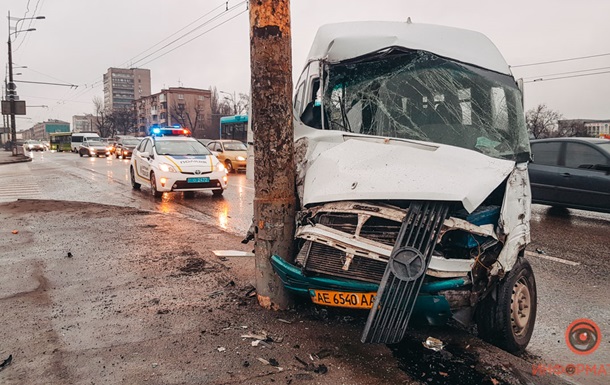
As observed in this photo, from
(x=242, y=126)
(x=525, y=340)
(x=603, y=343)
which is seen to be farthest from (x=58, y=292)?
(x=242, y=126)

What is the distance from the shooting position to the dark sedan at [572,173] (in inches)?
326

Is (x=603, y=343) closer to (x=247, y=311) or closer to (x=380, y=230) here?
(x=380, y=230)

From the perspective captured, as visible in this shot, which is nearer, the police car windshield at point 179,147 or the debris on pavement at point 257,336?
the debris on pavement at point 257,336

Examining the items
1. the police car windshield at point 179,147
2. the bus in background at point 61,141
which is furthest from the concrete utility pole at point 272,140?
the bus in background at point 61,141

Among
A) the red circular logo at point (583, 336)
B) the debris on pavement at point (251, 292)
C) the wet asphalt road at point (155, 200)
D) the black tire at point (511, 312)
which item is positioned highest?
the black tire at point (511, 312)

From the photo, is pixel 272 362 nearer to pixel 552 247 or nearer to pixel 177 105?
pixel 552 247

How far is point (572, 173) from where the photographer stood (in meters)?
8.77

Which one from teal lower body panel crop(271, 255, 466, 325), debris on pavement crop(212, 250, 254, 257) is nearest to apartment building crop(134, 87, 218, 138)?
debris on pavement crop(212, 250, 254, 257)

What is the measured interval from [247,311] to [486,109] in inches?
118

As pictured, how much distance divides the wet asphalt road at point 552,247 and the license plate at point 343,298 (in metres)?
1.48

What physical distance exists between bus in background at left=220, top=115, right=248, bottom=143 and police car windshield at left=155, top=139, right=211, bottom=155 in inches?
602

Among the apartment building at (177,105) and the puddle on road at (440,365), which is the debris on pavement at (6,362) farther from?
the apartment building at (177,105)

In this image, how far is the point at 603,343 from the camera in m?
3.66

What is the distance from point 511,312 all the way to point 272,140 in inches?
93.2
